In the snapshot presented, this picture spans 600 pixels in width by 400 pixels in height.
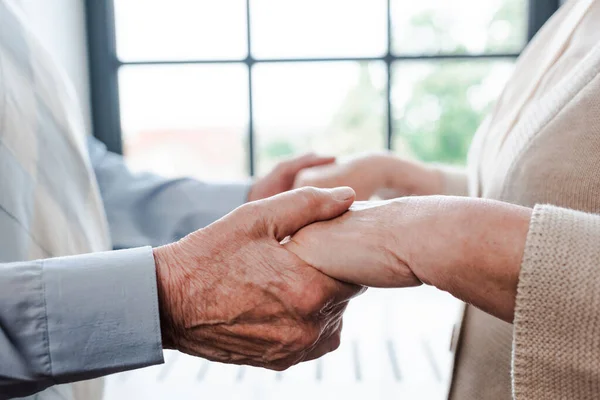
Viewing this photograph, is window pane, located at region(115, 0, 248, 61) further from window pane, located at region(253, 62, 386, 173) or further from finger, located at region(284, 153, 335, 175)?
finger, located at region(284, 153, 335, 175)

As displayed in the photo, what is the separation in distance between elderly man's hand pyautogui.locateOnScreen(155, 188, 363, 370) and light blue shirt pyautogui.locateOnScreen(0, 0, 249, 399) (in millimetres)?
40

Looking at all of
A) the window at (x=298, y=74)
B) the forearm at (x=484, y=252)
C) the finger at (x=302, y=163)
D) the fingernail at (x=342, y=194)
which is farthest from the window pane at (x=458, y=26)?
the forearm at (x=484, y=252)

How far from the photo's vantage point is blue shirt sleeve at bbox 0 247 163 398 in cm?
64

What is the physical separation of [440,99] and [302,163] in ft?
2.64

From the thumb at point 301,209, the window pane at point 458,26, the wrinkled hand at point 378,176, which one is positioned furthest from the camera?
the window pane at point 458,26

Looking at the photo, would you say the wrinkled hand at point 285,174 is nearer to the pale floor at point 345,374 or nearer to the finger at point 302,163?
the finger at point 302,163

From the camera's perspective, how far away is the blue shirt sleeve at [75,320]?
2.09 ft

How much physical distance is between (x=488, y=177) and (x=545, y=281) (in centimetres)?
Result: 38

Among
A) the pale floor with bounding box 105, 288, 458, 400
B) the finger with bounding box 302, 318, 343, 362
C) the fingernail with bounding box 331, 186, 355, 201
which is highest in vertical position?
the fingernail with bounding box 331, 186, 355, 201

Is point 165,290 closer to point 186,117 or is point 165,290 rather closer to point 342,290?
point 342,290

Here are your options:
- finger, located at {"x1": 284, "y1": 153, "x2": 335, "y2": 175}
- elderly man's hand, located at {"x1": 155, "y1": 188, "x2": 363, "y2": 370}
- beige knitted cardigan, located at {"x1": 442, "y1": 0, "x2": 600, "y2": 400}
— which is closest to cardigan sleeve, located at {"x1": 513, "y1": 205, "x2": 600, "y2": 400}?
beige knitted cardigan, located at {"x1": 442, "y1": 0, "x2": 600, "y2": 400}

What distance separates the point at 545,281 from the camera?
0.54m

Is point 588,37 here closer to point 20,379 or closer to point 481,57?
point 20,379

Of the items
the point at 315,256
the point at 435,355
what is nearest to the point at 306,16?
the point at 435,355
